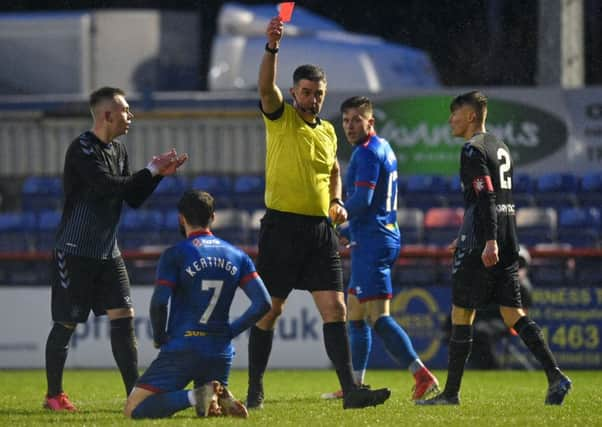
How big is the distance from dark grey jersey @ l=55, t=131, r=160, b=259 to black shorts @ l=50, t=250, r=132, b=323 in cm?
7

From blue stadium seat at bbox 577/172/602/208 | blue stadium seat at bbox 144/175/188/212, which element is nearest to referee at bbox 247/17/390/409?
blue stadium seat at bbox 577/172/602/208

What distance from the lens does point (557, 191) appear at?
18891 mm

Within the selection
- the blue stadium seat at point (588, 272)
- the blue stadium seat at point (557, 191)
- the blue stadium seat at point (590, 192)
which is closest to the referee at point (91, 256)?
the blue stadium seat at point (588, 272)

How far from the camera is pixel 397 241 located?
32.2 feet

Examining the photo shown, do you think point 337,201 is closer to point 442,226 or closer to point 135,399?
point 135,399

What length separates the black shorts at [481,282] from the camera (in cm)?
841

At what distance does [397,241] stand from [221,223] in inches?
339

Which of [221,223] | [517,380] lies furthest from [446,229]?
[517,380]

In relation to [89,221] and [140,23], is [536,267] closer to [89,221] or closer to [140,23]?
[89,221]

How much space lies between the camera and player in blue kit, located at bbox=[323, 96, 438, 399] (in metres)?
9.43

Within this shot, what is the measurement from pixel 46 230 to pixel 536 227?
21.9 feet

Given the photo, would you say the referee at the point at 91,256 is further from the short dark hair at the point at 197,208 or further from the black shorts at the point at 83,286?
the short dark hair at the point at 197,208

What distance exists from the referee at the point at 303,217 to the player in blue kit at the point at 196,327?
29.4 inches

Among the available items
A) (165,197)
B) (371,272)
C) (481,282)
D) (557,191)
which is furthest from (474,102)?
(165,197)
